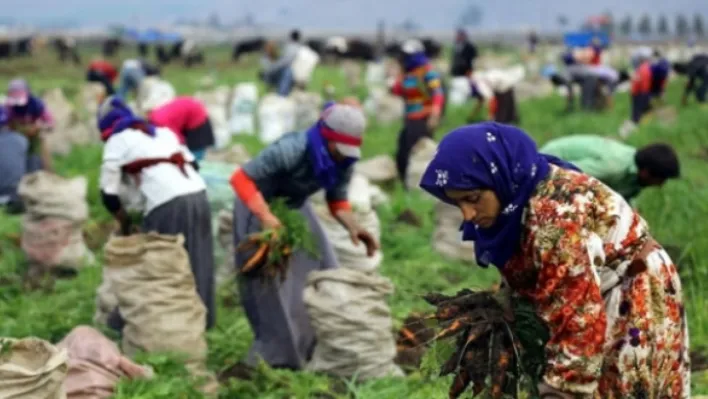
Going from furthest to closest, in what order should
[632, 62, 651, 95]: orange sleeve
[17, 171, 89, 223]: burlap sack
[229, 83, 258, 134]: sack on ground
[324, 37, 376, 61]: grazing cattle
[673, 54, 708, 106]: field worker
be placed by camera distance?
[324, 37, 376, 61]: grazing cattle, [673, 54, 708, 106]: field worker, [632, 62, 651, 95]: orange sleeve, [229, 83, 258, 134]: sack on ground, [17, 171, 89, 223]: burlap sack

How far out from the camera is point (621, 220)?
2246 millimetres

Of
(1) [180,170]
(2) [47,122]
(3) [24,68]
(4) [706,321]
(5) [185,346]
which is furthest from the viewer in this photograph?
(3) [24,68]

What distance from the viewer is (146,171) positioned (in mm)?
4332

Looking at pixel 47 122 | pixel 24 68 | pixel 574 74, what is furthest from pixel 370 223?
pixel 24 68

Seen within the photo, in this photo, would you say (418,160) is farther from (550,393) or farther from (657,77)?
(657,77)

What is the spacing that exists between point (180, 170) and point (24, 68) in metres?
24.2

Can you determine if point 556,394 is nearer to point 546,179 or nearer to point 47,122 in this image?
point 546,179

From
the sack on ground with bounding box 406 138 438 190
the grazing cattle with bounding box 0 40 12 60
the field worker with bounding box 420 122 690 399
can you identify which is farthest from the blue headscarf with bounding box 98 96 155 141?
the grazing cattle with bounding box 0 40 12 60

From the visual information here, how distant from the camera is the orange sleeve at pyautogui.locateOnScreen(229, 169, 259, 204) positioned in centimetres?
395

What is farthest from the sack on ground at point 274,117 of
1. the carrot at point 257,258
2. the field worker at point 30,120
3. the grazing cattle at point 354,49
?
the grazing cattle at point 354,49

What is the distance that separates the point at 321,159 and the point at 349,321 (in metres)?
0.67

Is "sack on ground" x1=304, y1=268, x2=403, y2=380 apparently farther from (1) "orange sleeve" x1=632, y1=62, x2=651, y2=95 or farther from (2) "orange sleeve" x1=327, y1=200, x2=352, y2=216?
(1) "orange sleeve" x1=632, y1=62, x2=651, y2=95

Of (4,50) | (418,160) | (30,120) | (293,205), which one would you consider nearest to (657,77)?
(418,160)

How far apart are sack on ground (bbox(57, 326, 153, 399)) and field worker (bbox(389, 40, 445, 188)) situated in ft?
14.9
